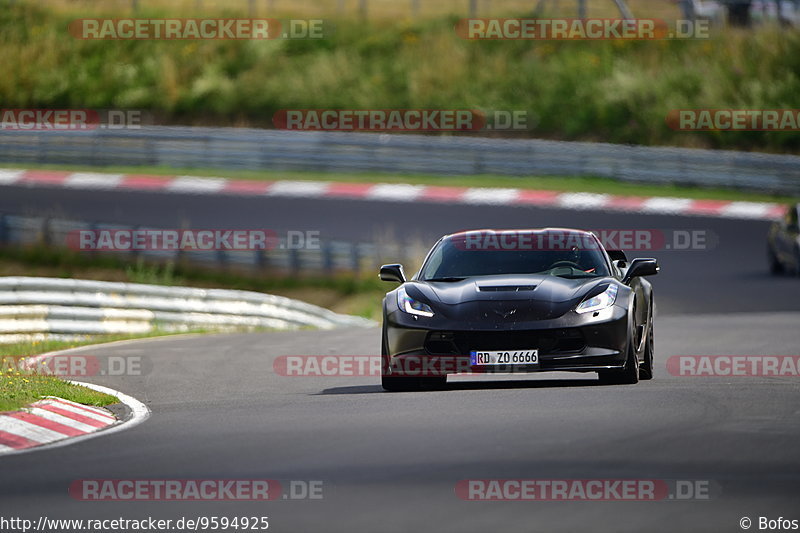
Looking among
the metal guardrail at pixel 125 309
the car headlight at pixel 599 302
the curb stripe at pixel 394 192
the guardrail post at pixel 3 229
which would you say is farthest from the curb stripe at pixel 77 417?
the curb stripe at pixel 394 192

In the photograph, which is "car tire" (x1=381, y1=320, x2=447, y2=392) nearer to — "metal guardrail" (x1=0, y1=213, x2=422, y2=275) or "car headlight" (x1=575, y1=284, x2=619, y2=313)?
"car headlight" (x1=575, y1=284, x2=619, y2=313)

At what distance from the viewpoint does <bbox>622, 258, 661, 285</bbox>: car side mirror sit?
39.5 feet

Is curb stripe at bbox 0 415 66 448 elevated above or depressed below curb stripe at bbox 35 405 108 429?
below

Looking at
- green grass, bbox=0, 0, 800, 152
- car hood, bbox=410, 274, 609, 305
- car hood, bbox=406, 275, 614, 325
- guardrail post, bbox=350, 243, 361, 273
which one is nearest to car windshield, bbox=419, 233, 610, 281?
car hood, bbox=410, 274, 609, 305

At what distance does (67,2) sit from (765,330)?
37.3 metres

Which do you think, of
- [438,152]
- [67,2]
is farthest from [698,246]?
[67,2]

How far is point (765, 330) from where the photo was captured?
17.5 meters

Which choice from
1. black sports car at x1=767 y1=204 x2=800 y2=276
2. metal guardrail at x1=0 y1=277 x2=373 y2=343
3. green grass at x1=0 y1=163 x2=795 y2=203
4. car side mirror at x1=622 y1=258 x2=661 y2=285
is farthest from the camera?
green grass at x1=0 y1=163 x2=795 y2=203

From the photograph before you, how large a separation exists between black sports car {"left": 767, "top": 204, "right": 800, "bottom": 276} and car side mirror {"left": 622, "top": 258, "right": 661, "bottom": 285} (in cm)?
1173

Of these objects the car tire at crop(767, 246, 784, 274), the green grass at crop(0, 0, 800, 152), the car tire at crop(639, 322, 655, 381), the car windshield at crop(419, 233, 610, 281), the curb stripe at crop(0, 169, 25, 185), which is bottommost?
the car tire at crop(639, 322, 655, 381)

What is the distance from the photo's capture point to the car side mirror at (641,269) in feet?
39.5

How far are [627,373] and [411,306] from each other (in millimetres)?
1743

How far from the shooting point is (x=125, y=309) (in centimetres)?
2059

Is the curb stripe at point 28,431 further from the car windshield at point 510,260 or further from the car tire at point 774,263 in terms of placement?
the car tire at point 774,263
